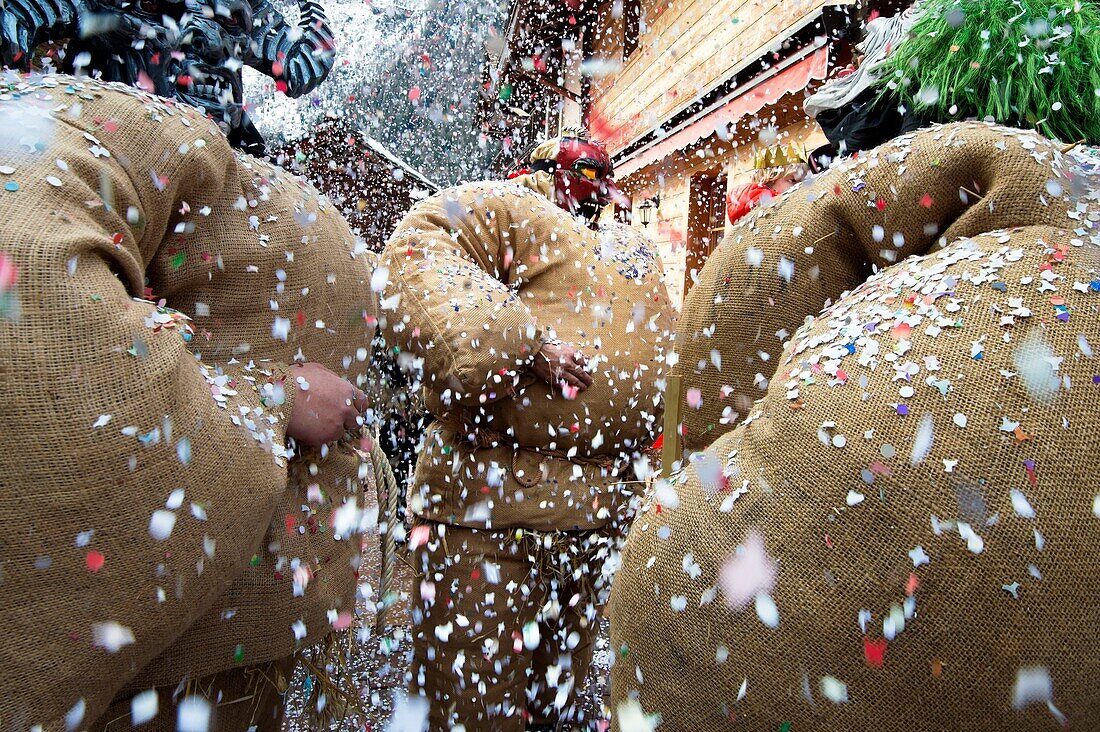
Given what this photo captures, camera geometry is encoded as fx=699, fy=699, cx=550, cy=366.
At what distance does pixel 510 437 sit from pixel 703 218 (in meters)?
4.35

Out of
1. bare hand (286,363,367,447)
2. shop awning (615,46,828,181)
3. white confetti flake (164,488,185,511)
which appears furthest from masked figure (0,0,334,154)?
shop awning (615,46,828,181)

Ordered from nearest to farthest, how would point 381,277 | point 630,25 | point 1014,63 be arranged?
point 1014,63 → point 381,277 → point 630,25

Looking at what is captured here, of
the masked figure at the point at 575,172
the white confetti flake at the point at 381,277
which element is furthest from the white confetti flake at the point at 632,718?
the masked figure at the point at 575,172

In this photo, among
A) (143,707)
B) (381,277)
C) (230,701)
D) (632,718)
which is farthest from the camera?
(381,277)

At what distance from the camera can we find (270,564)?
1179mm

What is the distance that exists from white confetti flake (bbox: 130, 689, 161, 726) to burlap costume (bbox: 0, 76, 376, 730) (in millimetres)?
22

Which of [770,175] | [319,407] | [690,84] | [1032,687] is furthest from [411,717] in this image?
[690,84]

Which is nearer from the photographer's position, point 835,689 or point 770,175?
point 835,689

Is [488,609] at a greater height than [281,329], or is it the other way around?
[281,329]

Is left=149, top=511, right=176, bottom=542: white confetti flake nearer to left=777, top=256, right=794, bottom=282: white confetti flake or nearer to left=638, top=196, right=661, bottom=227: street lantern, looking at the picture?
left=777, top=256, right=794, bottom=282: white confetti flake

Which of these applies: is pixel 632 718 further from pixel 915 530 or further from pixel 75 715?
pixel 75 715

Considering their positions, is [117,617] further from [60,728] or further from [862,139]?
[862,139]

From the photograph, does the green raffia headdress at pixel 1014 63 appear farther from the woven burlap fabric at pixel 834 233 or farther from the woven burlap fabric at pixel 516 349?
the woven burlap fabric at pixel 516 349

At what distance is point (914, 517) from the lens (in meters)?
0.67
